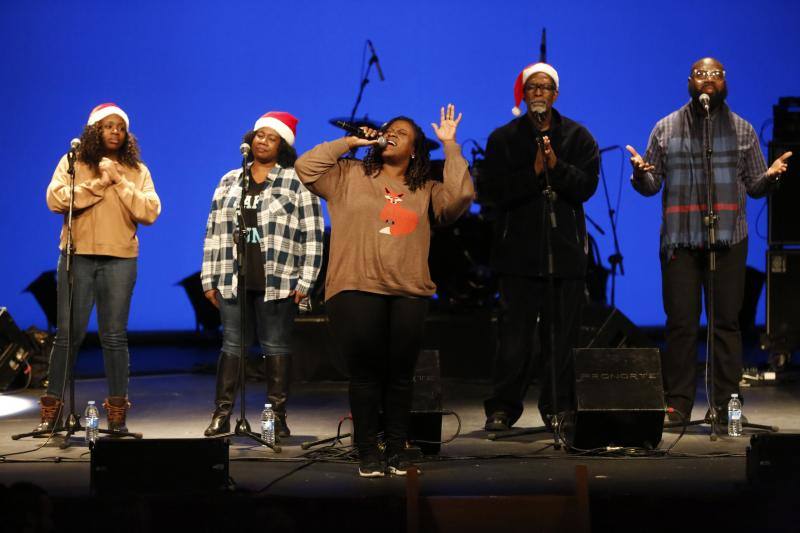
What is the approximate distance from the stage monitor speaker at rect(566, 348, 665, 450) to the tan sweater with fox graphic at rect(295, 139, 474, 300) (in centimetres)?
90

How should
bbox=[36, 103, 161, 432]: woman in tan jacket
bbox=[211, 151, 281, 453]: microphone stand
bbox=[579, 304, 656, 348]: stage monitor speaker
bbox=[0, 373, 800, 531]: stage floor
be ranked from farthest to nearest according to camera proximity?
bbox=[579, 304, 656, 348]: stage monitor speaker
bbox=[36, 103, 161, 432]: woman in tan jacket
bbox=[211, 151, 281, 453]: microphone stand
bbox=[0, 373, 800, 531]: stage floor

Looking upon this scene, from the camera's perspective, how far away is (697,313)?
5.45 meters

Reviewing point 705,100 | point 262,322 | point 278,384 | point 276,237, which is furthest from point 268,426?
point 705,100

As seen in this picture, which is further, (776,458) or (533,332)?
(533,332)

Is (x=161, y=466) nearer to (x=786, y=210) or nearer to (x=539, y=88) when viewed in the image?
(x=539, y=88)

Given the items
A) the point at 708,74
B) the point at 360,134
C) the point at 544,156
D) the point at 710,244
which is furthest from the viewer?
the point at 708,74

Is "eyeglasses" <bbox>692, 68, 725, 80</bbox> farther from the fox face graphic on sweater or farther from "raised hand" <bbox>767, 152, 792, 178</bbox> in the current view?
the fox face graphic on sweater

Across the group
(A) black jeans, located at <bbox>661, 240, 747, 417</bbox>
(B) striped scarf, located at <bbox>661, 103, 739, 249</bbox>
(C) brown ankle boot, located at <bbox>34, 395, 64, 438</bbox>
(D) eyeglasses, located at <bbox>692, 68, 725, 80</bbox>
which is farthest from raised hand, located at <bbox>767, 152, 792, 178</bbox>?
(C) brown ankle boot, located at <bbox>34, 395, 64, 438</bbox>

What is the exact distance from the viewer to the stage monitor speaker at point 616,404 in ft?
15.6

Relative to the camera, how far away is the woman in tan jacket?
17.4 ft

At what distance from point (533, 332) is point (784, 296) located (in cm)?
331

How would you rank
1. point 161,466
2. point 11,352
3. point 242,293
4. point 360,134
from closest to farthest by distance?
1. point 161,466
2. point 360,134
3. point 242,293
4. point 11,352

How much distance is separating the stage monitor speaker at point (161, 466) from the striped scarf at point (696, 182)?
267 cm

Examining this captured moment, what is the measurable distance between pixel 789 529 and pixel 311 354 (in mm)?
4875
